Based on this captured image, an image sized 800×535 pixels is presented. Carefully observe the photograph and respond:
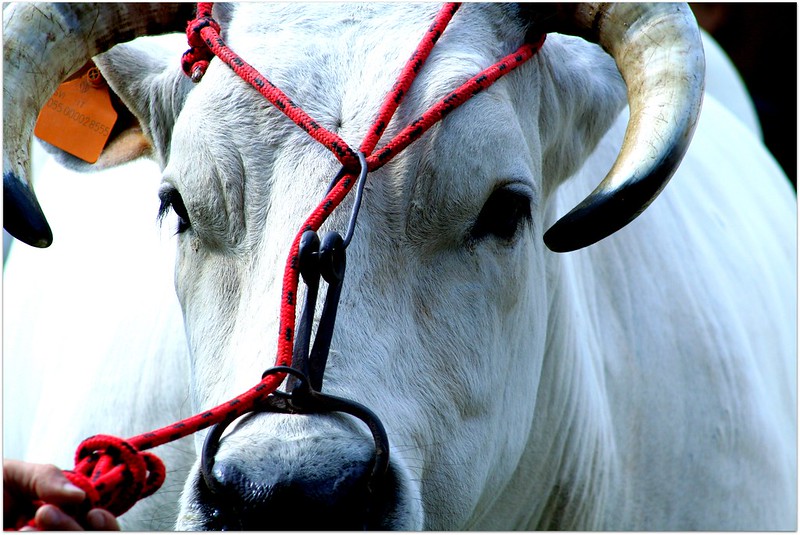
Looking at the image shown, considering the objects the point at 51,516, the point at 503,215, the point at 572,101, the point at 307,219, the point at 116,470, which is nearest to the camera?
the point at 51,516

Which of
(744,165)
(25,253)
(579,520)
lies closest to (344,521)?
(579,520)

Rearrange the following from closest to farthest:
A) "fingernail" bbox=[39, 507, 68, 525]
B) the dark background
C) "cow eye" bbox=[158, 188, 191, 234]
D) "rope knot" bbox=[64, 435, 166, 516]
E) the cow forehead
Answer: "fingernail" bbox=[39, 507, 68, 525] → "rope knot" bbox=[64, 435, 166, 516] → the cow forehead → "cow eye" bbox=[158, 188, 191, 234] → the dark background

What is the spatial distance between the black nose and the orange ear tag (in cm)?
130

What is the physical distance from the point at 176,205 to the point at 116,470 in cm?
75

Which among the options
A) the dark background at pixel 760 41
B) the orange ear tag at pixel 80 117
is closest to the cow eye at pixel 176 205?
the orange ear tag at pixel 80 117

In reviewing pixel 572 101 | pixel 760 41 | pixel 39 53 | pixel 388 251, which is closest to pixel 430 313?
pixel 388 251

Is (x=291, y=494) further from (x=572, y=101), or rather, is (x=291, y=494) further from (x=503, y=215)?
(x=572, y=101)

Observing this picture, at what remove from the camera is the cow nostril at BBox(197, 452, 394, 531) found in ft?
5.48

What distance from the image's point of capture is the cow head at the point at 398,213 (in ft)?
6.23

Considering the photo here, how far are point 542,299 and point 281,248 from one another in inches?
28.9

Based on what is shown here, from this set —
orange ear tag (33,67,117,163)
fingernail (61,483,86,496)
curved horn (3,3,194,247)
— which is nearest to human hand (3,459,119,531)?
fingernail (61,483,86,496)

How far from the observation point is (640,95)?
2102 millimetres

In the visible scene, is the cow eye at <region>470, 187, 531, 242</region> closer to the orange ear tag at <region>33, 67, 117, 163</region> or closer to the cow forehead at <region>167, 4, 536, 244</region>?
the cow forehead at <region>167, 4, 536, 244</region>

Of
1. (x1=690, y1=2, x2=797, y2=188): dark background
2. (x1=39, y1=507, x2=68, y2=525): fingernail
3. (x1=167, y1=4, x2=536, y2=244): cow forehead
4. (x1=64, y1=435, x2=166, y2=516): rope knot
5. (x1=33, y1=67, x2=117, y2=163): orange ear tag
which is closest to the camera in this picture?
(x1=39, y1=507, x2=68, y2=525): fingernail
